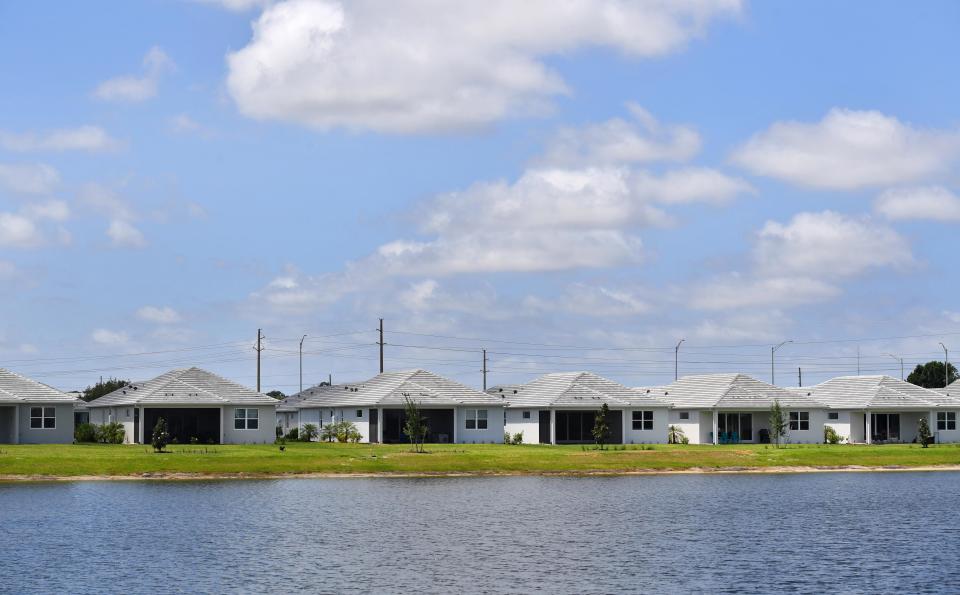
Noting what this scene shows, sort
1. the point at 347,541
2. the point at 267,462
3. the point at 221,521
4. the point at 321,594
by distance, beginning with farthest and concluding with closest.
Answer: the point at 267,462 → the point at 221,521 → the point at 347,541 → the point at 321,594

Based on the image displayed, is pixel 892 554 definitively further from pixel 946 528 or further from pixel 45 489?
pixel 45 489

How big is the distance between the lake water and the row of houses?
87.1 ft

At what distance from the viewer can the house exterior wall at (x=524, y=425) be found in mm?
102688

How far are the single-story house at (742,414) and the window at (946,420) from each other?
379 inches

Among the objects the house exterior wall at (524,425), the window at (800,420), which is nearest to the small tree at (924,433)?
the window at (800,420)

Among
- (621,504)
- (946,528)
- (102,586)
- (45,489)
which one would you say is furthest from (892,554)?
(45,489)

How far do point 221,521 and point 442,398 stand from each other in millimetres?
48385

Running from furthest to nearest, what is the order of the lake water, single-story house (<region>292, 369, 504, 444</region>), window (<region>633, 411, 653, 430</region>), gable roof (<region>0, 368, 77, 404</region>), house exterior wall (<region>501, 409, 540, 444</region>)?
window (<region>633, 411, 653, 430</region>) < house exterior wall (<region>501, 409, 540, 444</region>) < single-story house (<region>292, 369, 504, 444</region>) < gable roof (<region>0, 368, 77, 404</region>) < the lake water

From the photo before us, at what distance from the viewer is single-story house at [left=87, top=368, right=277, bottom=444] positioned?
313 feet

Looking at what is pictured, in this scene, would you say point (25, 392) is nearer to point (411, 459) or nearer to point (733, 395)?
point (411, 459)

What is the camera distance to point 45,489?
65500 mm

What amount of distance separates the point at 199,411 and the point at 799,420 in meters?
45.9

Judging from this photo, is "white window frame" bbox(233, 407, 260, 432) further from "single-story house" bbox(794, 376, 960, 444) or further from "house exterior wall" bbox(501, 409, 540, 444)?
"single-story house" bbox(794, 376, 960, 444)

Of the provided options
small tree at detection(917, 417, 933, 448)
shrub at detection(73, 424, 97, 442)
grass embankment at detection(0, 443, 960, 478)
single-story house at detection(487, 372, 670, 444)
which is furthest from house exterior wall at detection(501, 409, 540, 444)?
shrub at detection(73, 424, 97, 442)
